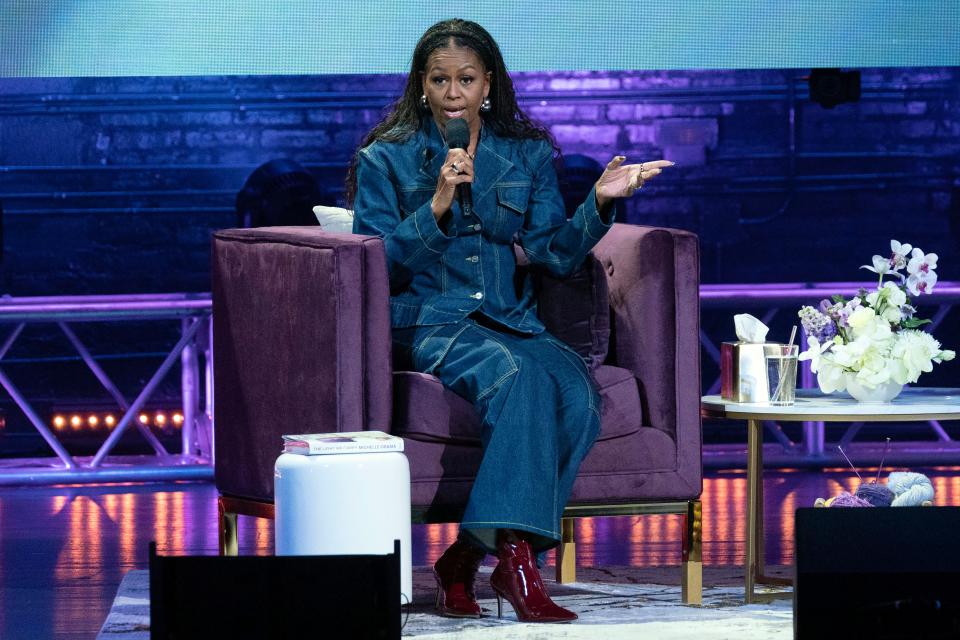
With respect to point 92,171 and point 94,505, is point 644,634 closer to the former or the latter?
point 94,505

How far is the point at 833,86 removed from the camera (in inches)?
234

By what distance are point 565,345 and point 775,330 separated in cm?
720

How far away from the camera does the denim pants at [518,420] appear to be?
2545 mm

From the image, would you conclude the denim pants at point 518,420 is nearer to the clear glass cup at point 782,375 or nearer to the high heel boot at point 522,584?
the high heel boot at point 522,584

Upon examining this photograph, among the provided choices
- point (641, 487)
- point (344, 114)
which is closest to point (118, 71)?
point (641, 487)

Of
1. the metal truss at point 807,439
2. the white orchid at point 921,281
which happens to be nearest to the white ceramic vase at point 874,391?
the white orchid at point 921,281

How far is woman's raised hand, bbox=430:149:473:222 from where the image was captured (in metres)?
2.64

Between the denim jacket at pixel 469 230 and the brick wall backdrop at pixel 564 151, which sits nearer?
the denim jacket at pixel 469 230

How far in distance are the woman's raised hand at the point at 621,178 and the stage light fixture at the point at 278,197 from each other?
555cm

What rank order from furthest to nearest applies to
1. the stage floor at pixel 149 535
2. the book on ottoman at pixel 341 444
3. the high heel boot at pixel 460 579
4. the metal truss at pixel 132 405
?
the metal truss at pixel 132 405
the stage floor at pixel 149 535
the high heel boot at pixel 460 579
the book on ottoman at pixel 341 444

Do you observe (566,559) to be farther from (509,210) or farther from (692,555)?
(509,210)

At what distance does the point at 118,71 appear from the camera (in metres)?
4.76

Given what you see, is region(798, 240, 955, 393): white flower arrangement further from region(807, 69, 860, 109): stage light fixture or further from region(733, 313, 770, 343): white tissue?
region(807, 69, 860, 109): stage light fixture

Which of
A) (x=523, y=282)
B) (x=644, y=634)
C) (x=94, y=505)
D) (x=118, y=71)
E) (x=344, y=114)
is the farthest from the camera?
(x=344, y=114)
